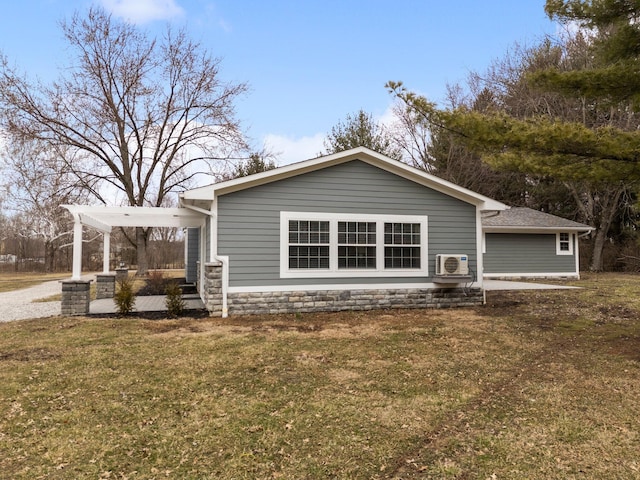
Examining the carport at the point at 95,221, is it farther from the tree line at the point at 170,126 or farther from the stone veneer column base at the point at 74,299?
the tree line at the point at 170,126

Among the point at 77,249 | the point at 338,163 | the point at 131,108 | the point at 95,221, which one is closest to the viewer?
the point at 77,249

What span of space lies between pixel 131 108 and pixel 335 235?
602 inches

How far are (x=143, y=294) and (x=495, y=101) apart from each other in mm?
20633

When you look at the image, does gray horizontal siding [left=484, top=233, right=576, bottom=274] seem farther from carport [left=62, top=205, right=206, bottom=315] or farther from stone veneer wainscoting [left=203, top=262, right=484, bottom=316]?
carport [left=62, top=205, right=206, bottom=315]

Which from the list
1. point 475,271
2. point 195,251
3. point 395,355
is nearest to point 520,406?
point 395,355

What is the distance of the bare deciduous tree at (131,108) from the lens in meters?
18.1

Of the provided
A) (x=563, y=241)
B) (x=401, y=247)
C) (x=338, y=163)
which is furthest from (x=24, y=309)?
(x=563, y=241)

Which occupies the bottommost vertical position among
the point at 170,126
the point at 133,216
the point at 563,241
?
the point at 563,241

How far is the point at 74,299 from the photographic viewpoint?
336 inches

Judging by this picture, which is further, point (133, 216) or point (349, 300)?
point (133, 216)

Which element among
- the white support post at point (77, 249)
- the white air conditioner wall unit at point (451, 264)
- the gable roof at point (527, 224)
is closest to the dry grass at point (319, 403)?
the white support post at point (77, 249)

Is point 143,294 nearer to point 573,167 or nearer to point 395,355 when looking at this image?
point 395,355

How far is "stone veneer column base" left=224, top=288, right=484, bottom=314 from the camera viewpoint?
8.30 m

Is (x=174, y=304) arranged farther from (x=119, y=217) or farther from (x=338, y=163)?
(x=338, y=163)
